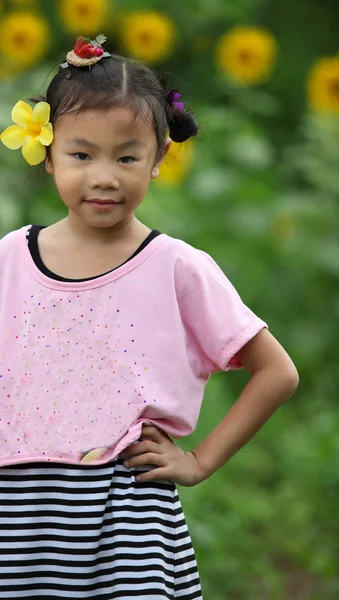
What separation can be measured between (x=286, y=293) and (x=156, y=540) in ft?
12.4

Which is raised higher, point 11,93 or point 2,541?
point 11,93

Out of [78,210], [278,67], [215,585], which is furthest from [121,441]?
[278,67]

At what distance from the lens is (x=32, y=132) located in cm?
227

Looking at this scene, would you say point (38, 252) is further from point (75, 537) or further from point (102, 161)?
point (75, 537)

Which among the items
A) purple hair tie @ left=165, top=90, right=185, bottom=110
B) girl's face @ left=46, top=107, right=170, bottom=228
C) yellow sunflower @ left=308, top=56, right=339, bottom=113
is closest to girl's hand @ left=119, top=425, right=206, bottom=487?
girl's face @ left=46, top=107, right=170, bottom=228

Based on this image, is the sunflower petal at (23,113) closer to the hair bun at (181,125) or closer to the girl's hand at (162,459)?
the hair bun at (181,125)

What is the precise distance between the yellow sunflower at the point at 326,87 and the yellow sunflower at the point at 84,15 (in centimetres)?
126

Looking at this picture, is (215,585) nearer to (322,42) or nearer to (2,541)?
(2,541)

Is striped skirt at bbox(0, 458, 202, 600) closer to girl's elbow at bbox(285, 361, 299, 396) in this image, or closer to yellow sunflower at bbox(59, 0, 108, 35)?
girl's elbow at bbox(285, 361, 299, 396)

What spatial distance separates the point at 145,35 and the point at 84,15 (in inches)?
14.1

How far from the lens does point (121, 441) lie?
220 cm

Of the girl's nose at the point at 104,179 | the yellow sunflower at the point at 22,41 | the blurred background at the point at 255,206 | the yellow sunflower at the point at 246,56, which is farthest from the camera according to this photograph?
the yellow sunflower at the point at 246,56

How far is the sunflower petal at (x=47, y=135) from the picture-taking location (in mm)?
2225

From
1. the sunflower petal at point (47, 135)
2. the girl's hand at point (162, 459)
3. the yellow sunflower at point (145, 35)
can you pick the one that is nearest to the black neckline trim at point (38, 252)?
the sunflower petal at point (47, 135)
